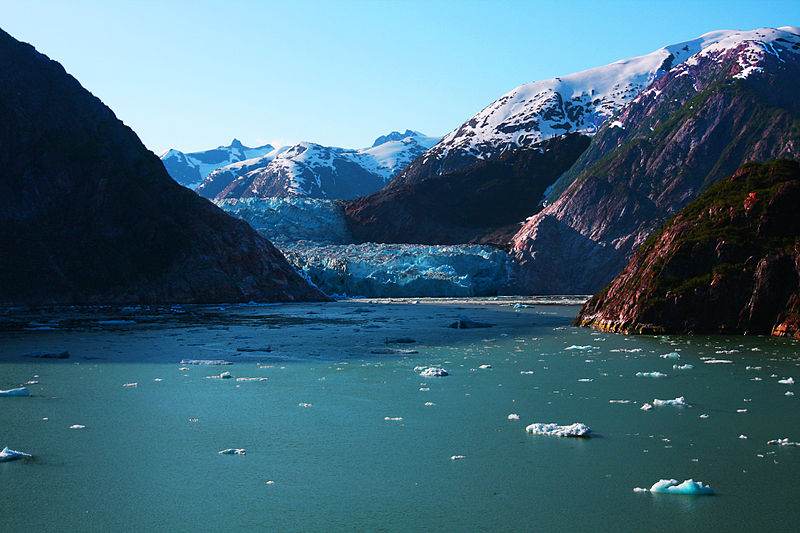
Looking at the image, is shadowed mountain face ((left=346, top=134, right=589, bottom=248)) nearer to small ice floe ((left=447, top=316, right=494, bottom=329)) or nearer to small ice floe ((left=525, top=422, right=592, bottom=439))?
small ice floe ((left=447, top=316, right=494, bottom=329))

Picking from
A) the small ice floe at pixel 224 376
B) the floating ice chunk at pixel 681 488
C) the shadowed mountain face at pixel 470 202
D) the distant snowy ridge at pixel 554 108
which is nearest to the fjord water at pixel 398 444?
the floating ice chunk at pixel 681 488

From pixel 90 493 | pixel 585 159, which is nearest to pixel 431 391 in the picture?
pixel 90 493

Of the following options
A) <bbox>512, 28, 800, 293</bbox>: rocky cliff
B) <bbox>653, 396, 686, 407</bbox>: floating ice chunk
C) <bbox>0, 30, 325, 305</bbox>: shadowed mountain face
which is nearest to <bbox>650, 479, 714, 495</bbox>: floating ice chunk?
<bbox>653, 396, 686, 407</bbox>: floating ice chunk

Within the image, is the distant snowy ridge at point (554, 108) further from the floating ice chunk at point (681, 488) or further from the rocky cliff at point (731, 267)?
the floating ice chunk at point (681, 488)

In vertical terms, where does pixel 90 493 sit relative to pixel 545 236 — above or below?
below

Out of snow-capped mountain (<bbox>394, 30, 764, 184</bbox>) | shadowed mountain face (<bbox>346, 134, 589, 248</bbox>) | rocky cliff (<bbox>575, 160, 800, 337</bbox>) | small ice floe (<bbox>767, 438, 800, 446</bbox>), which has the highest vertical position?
snow-capped mountain (<bbox>394, 30, 764, 184</bbox>)

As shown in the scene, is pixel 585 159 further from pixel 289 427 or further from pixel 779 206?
pixel 289 427
